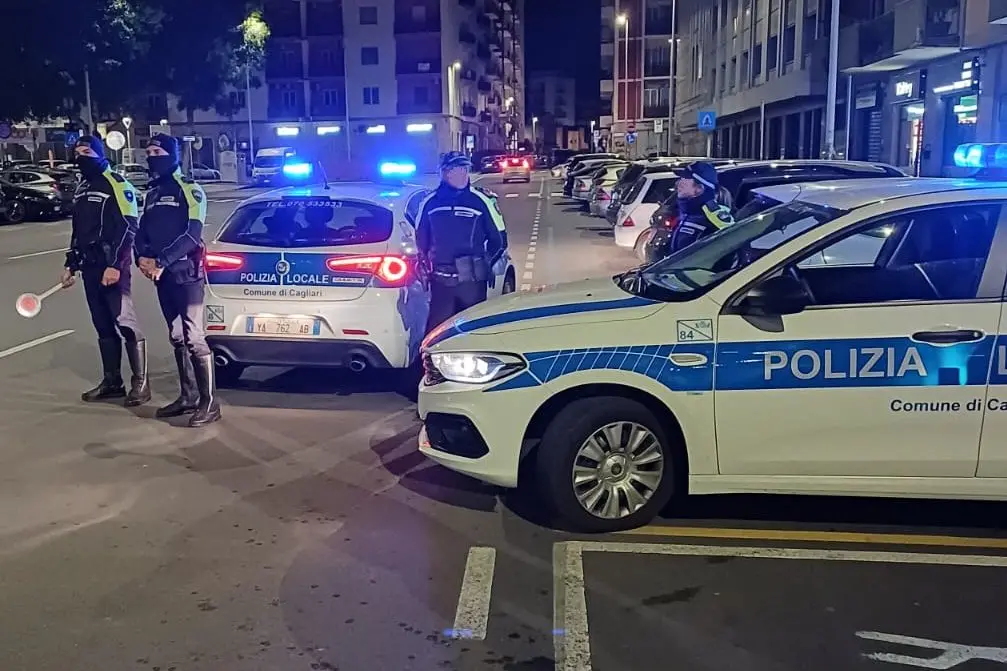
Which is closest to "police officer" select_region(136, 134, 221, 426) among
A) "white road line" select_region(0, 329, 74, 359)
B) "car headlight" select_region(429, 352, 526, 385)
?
"car headlight" select_region(429, 352, 526, 385)

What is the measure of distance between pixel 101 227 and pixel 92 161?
0.50m

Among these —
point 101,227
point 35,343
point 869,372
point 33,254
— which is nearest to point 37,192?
point 33,254

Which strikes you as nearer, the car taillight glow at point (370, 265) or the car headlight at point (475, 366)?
the car headlight at point (475, 366)

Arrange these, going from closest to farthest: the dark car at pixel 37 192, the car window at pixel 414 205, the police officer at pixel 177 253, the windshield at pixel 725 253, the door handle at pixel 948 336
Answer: the door handle at pixel 948 336 → the windshield at pixel 725 253 → the police officer at pixel 177 253 → the car window at pixel 414 205 → the dark car at pixel 37 192

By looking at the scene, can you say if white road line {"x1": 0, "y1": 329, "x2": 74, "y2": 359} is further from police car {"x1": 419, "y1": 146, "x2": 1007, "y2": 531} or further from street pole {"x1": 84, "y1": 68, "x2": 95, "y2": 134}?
street pole {"x1": 84, "y1": 68, "x2": 95, "y2": 134}

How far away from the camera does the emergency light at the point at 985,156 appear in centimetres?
602

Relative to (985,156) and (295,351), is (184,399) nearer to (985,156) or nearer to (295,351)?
(295,351)

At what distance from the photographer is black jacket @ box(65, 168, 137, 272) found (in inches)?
308

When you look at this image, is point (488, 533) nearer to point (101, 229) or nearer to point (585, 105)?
point (101, 229)

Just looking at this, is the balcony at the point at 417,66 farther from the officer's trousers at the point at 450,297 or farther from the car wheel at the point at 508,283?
the officer's trousers at the point at 450,297

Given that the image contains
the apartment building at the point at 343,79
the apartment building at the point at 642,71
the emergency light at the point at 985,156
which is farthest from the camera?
the apartment building at the point at 642,71

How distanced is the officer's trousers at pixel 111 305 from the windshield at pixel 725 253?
4.04 m

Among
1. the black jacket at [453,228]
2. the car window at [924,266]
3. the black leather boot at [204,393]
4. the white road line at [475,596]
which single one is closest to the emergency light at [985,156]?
the car window at [924,266]

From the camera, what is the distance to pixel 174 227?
7.41 meters
